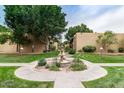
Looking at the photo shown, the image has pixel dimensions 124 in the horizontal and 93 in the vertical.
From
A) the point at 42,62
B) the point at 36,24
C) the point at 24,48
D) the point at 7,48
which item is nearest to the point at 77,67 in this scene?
the point at 42,62

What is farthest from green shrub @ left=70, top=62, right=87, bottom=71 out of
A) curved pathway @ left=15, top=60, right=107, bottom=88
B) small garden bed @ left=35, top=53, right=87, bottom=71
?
curved pathway @ left=15, top=60, right=107, bottom=88

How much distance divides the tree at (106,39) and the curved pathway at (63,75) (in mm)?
826

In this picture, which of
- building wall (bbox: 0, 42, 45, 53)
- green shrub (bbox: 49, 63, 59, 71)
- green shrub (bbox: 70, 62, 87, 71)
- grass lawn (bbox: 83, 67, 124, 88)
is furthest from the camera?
building wall (bbox: 0, 42, 45, 53)

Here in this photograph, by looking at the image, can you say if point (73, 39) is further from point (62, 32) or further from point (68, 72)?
point (68, 72)

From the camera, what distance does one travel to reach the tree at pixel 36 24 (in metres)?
8.23

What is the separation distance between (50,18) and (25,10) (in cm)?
92

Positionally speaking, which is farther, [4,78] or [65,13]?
[65,13]

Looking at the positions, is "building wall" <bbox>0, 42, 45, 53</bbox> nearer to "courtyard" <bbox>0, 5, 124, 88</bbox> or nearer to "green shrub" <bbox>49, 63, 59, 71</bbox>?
"courtyard" <bbox>0, 5, 124, 88</bbox>

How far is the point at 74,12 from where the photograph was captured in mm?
8094

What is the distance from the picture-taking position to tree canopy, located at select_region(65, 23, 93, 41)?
8102 millimetres

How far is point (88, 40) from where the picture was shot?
27.3ft

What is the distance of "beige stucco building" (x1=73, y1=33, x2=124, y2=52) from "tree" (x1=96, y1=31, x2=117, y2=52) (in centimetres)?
13

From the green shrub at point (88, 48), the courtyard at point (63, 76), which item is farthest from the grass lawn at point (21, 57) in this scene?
the green shrub at point (88, 48)
